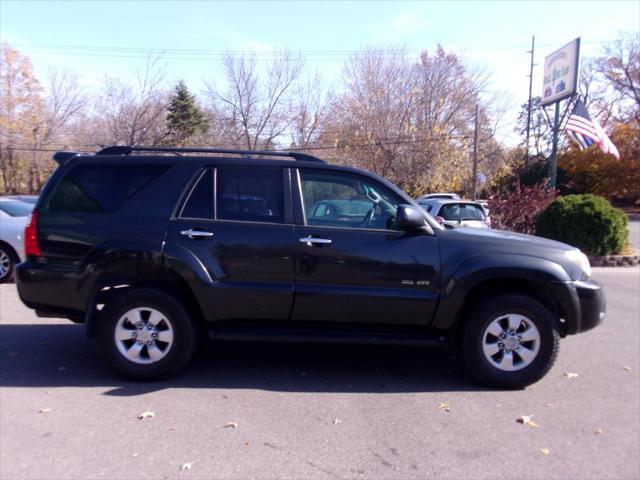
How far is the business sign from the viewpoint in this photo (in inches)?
789

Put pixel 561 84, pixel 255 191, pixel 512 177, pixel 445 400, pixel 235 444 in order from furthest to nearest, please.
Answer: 1. pixel 512 177
2. pixel 561 84
3. pixel 255 191
4. pixel 445 400
5. pixel 235 444

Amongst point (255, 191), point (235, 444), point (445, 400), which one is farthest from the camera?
point (255, 191)

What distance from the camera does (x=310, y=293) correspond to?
494 cm

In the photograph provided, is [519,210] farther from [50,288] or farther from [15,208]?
[50,288]

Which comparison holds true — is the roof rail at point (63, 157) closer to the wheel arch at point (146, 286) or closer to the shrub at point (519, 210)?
the wheel arch at point (146, 286)

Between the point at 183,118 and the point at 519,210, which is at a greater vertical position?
the point at 183,118

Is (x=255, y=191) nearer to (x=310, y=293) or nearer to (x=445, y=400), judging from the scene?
(x=310, y=293)

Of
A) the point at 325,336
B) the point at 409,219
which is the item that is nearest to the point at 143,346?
the point at 325,336

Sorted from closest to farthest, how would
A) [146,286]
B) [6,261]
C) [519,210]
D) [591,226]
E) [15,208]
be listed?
1. [146,286]
2. [6,261]
3. [15,208]
4. [591,226]
5. [519,210]

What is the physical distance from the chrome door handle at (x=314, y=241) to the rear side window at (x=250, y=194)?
27 cm

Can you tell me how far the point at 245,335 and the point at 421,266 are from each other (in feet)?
5.43

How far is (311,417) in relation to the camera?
14.2 ft

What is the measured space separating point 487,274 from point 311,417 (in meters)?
1.93

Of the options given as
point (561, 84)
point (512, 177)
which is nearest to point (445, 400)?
point (561, 84)
